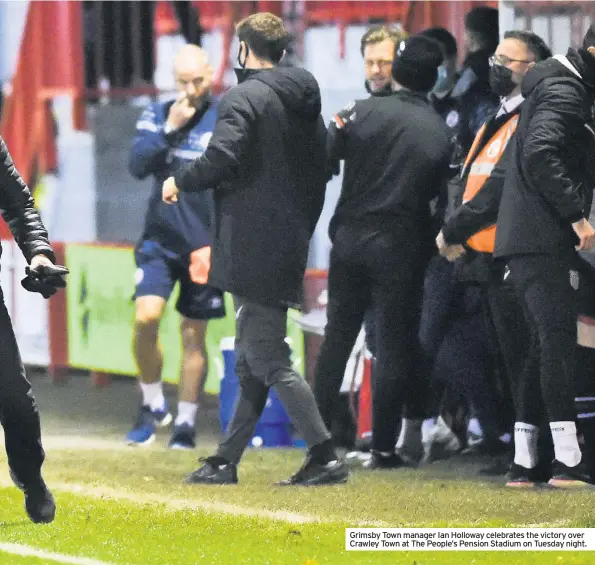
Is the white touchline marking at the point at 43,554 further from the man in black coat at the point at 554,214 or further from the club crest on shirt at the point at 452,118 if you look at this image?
the club crest on shirt at the point at 452,118

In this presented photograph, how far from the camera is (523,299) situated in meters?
7.71

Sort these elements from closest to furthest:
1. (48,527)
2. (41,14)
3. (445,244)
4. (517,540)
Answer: (517,540) → (48,527) → (445,244) → (41,14)

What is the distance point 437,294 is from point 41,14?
693cm

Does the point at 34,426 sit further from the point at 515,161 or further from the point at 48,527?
the point at 515,161

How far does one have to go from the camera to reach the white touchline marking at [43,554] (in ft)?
20.7


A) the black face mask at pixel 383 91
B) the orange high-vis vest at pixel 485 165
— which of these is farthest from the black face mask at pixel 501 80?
the black face mask at pixel 383 91

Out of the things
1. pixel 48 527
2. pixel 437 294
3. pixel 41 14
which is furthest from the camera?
pixel 41 14

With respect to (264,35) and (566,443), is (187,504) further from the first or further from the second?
(264,35)

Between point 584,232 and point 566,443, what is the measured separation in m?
0.86

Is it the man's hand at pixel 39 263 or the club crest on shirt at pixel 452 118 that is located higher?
the man's hand at pixel 39 263

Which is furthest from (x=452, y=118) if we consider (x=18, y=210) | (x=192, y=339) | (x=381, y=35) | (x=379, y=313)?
(x=18, y=210)

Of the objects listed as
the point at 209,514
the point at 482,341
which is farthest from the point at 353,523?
the point at 482,341

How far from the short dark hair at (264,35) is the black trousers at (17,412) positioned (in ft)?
6.16

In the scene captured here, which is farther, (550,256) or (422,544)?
(550,256)
